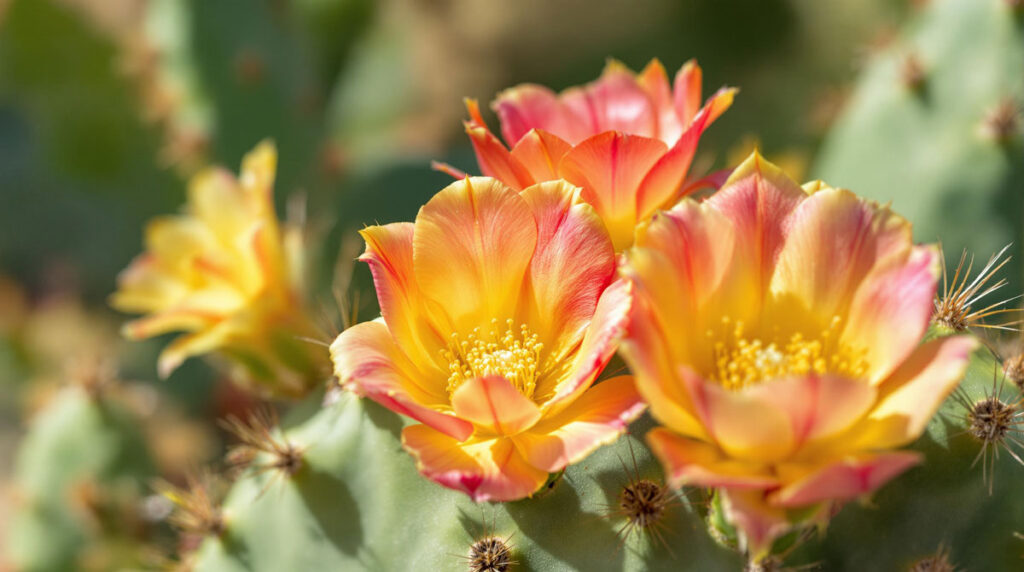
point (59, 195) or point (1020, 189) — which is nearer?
point (1020, 189)

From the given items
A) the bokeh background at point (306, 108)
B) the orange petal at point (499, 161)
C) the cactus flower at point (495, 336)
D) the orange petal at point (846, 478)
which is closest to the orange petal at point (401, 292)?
the cactus flower at point (495, 336)

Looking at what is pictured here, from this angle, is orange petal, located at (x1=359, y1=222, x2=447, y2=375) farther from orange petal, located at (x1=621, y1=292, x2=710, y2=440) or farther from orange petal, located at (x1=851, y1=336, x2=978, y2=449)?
orange petal, located at (x1=851, y1=336, x2=978, y2=449)

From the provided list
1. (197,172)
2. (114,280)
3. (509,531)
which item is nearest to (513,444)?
(509,531)

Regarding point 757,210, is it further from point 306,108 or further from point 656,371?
point 306,108

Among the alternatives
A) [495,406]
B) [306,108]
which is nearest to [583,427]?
[495,406]

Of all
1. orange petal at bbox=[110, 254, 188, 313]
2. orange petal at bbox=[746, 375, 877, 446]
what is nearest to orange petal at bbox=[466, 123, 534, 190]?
orange petal at bbox=[746, 375, 877, 446]

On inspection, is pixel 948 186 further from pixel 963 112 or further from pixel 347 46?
pixel 347 46
